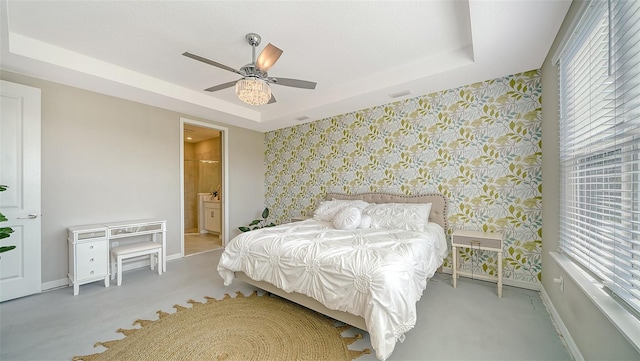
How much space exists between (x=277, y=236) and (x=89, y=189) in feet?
9.13

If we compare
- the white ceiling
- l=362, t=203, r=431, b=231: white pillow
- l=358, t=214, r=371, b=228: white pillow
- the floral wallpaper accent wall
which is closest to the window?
the white ceiling

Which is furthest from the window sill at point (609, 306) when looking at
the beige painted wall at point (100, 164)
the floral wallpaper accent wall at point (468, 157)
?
the beige painted wall at point (100, 164)

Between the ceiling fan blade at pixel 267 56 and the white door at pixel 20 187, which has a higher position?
the ceiling fan blade at pixel 267 56

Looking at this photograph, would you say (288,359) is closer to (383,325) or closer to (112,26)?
(383,325)

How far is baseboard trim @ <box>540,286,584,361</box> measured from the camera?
5.59ft

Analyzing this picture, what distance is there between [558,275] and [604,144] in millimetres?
1314

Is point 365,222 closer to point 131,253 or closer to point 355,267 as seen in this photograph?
point 355,267

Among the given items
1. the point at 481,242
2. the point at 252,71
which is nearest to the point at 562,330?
the point at 481,242

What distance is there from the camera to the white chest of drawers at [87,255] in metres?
2.85

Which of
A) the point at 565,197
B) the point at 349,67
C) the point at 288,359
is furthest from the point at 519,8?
the point at 288,359

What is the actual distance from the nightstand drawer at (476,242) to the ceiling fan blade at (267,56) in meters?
2.74

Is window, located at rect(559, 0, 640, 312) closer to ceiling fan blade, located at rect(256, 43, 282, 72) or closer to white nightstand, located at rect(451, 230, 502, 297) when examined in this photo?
white nightstand, located at rect(451, 230, 502, 297)

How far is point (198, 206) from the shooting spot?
6816mm

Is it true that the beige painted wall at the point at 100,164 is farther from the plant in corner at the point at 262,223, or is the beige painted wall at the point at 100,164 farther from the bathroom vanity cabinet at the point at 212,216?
the bathroom vanity cabinet at the point at 212,216
